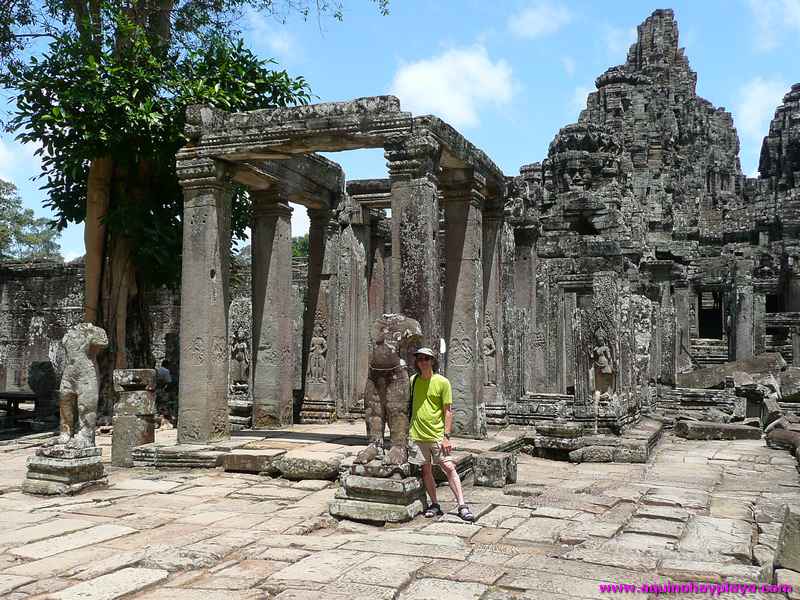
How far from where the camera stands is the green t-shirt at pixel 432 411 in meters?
7.03

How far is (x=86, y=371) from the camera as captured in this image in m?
8.37

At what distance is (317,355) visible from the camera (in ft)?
42.6

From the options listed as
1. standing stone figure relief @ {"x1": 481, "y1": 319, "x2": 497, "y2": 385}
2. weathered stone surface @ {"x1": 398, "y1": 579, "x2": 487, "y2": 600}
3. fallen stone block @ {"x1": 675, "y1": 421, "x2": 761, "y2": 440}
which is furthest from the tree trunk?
weathered stone surface @ {"x1": 398, "y1": 579, "x2": 487, "y2": 600}

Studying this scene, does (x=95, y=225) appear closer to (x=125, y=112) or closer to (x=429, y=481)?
(x=125, y=112)

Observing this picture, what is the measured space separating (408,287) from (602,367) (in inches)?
200

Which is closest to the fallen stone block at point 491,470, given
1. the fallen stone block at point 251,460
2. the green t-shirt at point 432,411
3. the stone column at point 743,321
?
the green t-shirt at point 432,411

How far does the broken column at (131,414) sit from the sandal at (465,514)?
498cm

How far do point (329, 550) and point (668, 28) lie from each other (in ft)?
143

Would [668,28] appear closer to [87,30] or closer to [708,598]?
[87,30]

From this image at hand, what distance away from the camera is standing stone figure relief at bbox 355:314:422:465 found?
23.2 feet

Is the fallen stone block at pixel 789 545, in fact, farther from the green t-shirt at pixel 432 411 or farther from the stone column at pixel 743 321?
the stone column at pixel 743 321

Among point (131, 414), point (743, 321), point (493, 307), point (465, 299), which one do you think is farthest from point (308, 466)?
point (743, 321)

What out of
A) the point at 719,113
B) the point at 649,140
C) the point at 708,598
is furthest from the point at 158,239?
the point at 719,113

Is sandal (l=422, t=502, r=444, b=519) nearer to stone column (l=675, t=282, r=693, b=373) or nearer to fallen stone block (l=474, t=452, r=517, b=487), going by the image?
fallen stone block (l=474, t=452, r=517, b=487)
